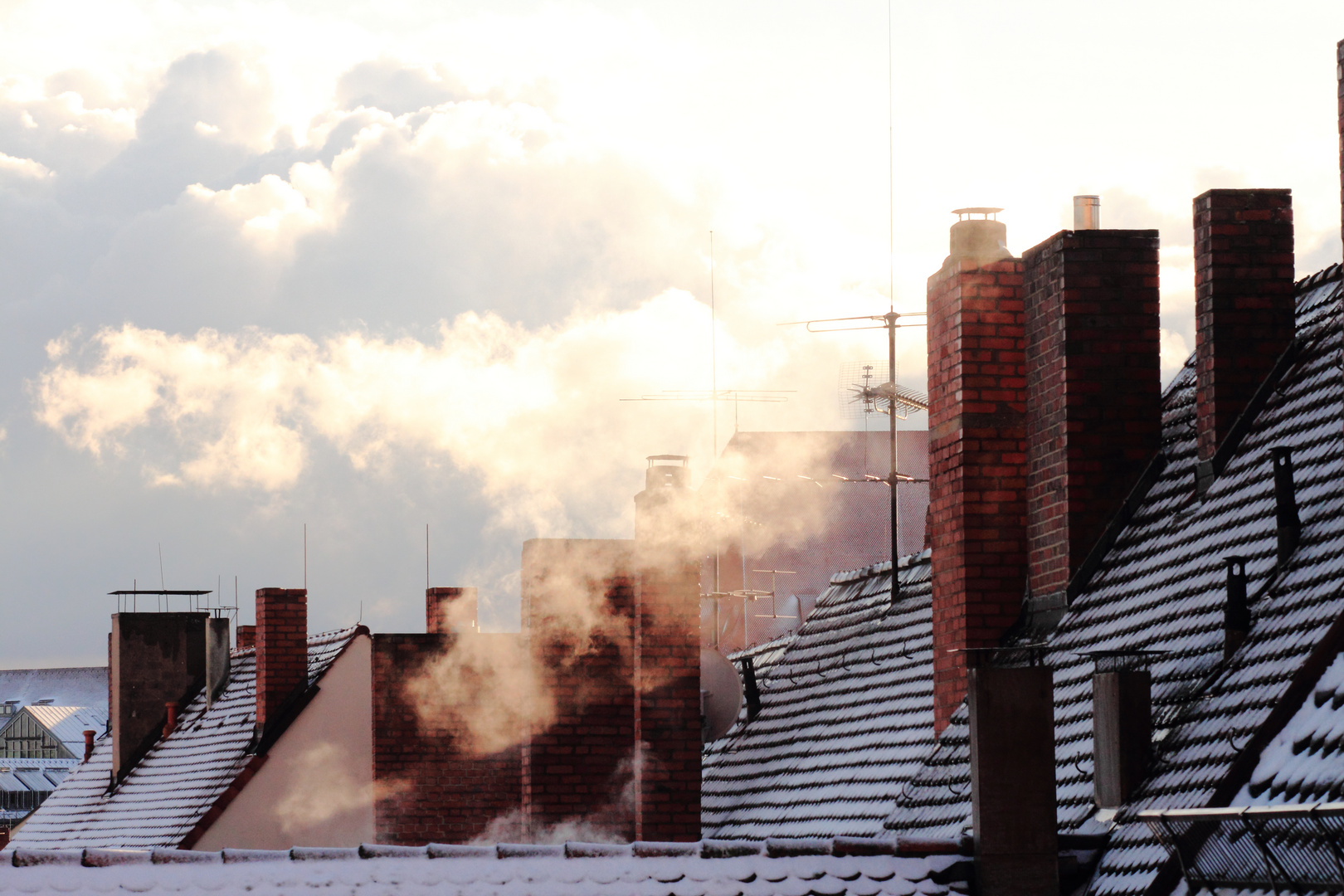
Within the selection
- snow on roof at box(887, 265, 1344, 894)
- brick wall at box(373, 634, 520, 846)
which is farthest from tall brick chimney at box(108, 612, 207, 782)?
snow on roof at box(887, 265, 1344, 894)

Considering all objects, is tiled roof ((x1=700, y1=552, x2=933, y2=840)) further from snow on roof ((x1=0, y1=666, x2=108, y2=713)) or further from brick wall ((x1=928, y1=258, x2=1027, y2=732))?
snow on roof ((x1=0, y1=666, x2=108, y2=713))

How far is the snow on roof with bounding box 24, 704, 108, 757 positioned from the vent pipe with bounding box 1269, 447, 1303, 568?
74603mm

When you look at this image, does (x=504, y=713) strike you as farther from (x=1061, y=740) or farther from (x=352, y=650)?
(x=1061, y=740)

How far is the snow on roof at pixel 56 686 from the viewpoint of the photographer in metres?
101

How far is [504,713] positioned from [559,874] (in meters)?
12.8

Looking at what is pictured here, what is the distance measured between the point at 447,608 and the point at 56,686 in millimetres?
88627

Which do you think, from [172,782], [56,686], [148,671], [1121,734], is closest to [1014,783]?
[1121,734]

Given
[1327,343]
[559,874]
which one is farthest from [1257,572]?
[559,874]

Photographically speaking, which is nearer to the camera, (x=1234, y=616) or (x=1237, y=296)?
(x=1234, y=616)

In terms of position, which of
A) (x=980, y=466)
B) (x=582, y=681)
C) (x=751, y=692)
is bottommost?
(x=751, y=692)

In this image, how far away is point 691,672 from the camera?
41.6 feet

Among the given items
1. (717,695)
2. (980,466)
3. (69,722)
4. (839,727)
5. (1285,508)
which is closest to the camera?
(1285,508)

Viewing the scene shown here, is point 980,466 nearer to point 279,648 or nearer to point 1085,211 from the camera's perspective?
point 1085,211

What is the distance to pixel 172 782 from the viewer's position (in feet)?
75.5
